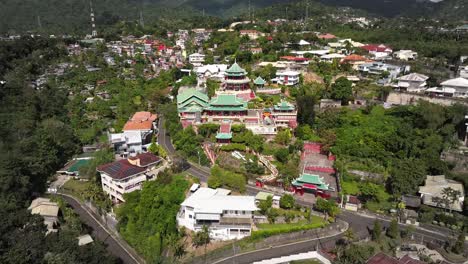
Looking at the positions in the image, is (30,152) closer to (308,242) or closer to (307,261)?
(308,242)

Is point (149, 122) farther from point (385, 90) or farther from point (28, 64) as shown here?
point (28, 64)

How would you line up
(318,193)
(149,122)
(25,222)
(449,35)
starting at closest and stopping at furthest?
(25,222), (318,193), (149,122), (449,35)

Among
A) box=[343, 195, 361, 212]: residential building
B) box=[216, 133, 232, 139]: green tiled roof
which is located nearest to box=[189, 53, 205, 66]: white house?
box=[216, 133, 232, 139]: green tiled roof

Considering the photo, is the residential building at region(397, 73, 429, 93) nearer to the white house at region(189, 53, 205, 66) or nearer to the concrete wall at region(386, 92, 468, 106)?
the concrete wall at region(386, 92, 468, 106)

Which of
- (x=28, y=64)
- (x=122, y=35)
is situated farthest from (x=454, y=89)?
(x=122, y=35)

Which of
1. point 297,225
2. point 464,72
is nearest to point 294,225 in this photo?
point 297,225

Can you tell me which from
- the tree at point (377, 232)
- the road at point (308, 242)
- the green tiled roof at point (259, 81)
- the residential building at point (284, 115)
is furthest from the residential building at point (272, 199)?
the green tiled roof at point (259, 81)

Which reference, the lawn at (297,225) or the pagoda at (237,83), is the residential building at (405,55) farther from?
the lawn at (297,225)
